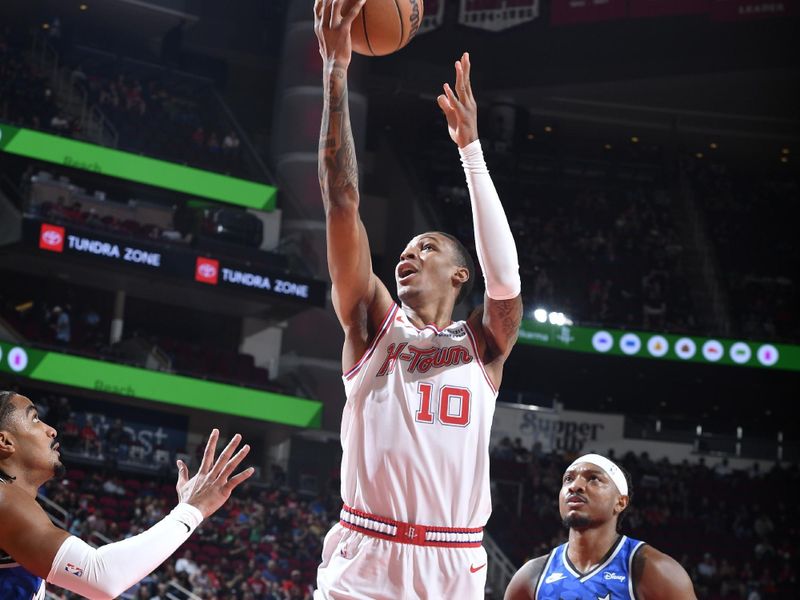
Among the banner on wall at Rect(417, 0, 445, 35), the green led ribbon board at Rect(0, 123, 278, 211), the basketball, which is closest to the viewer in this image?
the basketball

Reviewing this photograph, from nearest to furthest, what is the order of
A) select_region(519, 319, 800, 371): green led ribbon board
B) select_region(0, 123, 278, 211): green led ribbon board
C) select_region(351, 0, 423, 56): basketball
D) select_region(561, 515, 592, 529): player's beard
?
1. select_region(351, 0, 423, 56): basketball
2. select_region(561, 515, 592, 529): player's beard
3. select_region(0, 123, 278, 211): green led ribbon board
4. select_region(519, 319, 800, 371): green led ribbon board

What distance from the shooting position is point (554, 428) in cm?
2766

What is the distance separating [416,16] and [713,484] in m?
21.3

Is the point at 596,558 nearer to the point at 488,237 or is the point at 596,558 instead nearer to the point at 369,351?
the point at 369,351

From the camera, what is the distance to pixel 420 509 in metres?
4.03

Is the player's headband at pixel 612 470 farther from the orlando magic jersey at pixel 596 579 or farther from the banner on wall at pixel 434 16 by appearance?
the banner on wall at pixel 434 16

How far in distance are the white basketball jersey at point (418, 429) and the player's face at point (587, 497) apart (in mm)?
1938

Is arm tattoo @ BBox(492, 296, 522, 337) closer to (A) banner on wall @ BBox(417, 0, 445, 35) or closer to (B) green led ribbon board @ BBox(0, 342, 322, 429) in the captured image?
(B) green led ribbon board @ BBox(0, 342, 322, 429)

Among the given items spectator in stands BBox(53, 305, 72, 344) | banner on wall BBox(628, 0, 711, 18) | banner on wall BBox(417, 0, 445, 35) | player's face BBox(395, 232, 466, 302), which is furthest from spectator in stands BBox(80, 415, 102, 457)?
player's face BBox(395, 232, 466, 302)

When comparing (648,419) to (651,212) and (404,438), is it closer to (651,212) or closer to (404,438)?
(651,212)

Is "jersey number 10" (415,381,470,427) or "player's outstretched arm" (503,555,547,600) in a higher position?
"jersey number 10" (415,381,470,427)

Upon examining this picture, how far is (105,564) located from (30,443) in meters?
0.64

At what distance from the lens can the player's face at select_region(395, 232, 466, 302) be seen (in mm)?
4387

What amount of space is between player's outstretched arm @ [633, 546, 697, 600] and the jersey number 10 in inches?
79.0
